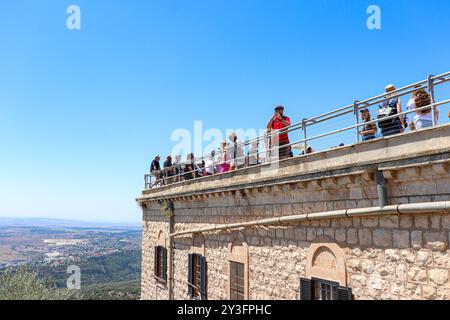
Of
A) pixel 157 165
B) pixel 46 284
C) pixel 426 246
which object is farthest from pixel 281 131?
pixel 46 284

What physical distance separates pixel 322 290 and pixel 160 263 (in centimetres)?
1007

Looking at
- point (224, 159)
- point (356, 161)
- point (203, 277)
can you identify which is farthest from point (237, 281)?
point (356, 161)

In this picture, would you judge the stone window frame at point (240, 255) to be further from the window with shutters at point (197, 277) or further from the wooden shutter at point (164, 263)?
the wooden shutter at point (164, 263)

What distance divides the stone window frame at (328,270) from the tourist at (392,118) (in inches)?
92.4

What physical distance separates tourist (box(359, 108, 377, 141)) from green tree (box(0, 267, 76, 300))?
14.4m

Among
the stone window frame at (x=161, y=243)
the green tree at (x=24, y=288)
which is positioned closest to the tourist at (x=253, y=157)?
the stone window frame at (x=161, y=243)

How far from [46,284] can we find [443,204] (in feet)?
55.9

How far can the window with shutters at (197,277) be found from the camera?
486 inches

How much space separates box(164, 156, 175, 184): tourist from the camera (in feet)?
53.0

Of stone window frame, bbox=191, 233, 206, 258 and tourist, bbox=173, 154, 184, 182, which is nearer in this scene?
stone window frame, bbox=191, 233, 206, 258

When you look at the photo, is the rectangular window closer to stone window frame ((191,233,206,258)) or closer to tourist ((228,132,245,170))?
stone window frame ((191,233,206,258))

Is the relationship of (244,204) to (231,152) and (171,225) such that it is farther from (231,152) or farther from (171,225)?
(171,225)

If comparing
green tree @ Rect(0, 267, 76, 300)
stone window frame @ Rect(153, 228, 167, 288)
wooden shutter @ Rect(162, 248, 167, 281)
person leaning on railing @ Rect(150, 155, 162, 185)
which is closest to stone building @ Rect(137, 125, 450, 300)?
wooden shutter @ Rect(162, 248, 167, 281)

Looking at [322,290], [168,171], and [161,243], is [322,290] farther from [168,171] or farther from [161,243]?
[168,171]
